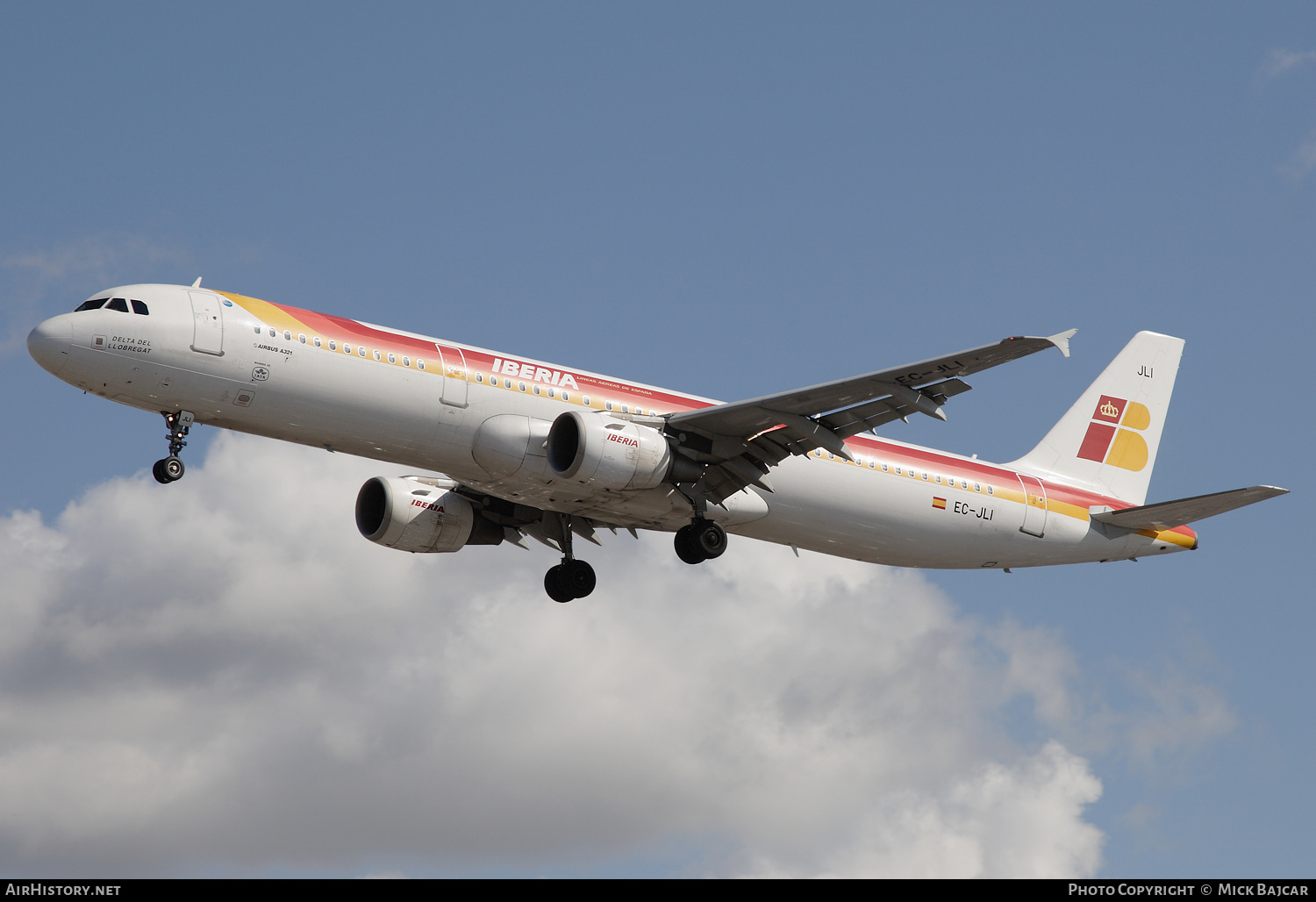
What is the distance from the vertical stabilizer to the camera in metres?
38.8

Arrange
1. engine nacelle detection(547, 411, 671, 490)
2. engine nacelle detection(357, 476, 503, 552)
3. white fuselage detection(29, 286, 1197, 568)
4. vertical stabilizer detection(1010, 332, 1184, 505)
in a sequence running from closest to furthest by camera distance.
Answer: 1. white fuselage detection(29, 286, 1197, 568)
2. engine nacelle detection(547, 411, 671, 490)
3. engine nacelle detection(357, 476, 503, 552)
4. vertical stabilizer detection(1010, 332, 1184, 505)

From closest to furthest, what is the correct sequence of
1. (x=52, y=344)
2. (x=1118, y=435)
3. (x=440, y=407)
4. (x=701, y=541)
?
(x=52, y=344)
(x=440, y=407)
(x=701, y=541)
(x=1118, y=435)

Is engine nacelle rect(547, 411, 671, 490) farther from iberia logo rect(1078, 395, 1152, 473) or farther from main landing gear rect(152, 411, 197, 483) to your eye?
iberia logo rect(1078, 395, 1152, 473)

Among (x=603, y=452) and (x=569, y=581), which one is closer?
(x=603, y=452)

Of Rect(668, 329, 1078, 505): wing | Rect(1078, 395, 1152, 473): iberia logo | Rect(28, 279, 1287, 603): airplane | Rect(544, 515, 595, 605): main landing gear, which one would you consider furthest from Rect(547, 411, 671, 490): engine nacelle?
Rect(1078, 395, 1152, 473): iberia logo

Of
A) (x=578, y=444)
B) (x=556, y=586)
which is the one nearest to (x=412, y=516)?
(x=556, y=586)

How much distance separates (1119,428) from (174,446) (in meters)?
26.1

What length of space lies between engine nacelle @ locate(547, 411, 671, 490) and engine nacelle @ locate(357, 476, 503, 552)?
22.3 ft

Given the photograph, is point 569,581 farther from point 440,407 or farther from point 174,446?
point 174,446

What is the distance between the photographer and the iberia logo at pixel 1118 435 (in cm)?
3956

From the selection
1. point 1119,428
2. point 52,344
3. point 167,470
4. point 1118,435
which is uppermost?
point 1119,428

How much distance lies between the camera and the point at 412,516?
115ft
